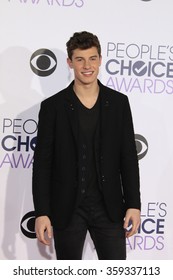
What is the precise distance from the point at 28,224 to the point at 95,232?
0.94 meters

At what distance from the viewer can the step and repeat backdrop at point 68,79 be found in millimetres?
2996

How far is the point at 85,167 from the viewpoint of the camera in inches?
88.0

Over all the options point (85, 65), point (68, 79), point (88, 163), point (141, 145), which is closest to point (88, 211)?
point (88, 163)

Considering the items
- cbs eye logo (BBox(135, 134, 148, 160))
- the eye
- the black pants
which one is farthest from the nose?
the eye

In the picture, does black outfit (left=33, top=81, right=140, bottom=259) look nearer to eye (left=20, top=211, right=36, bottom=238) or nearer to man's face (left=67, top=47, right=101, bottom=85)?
man's face (left=67, top=47, right=101, bottom=85)

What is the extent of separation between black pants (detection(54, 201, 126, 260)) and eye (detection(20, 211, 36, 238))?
85cm

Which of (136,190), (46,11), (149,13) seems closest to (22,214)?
(136,190)

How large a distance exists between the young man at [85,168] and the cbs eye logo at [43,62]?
710 millimetres

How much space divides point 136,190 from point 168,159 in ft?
2.93

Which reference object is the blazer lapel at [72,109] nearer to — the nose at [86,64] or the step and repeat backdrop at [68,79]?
the nose at [86,64]

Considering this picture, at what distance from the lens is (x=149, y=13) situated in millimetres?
3053

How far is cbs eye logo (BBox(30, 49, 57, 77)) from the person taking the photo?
3.00 metres
